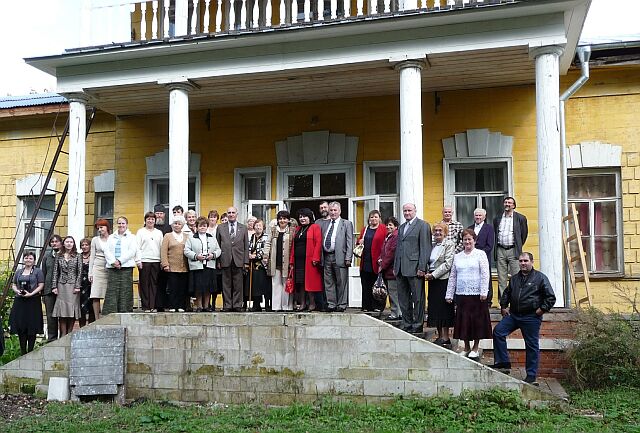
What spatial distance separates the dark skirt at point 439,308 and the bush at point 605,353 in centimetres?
155

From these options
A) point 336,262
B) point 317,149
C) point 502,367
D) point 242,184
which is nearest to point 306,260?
point 336,262

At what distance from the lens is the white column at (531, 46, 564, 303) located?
33.1 feet

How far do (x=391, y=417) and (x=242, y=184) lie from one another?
23.4ft

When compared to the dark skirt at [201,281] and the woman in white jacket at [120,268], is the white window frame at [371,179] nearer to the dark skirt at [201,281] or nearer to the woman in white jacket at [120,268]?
the dark skirt at [201,281]

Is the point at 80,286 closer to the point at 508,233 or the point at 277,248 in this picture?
the point at 277,248

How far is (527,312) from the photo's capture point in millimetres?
8531

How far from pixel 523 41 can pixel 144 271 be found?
620 cm

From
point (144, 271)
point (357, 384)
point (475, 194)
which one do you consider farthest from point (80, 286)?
point (475, 194)

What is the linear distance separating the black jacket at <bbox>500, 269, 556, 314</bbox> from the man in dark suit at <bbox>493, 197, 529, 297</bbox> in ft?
5.14

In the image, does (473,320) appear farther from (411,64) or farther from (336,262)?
(411,64)

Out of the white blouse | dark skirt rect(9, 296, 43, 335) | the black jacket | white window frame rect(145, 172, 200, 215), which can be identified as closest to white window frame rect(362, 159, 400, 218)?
white window frame rect(145, 172, 200, 215)

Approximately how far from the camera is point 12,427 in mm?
8180

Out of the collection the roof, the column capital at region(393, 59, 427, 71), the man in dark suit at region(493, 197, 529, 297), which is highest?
the roof

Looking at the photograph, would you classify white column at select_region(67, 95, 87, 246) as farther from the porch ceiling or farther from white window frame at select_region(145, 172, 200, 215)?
white window frame at select_region(145, 172, 200, 215)
